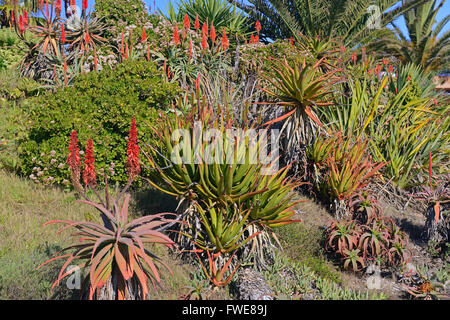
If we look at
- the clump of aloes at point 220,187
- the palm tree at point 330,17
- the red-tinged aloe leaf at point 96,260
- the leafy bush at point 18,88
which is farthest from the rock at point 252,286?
the palm tree at point 330,17

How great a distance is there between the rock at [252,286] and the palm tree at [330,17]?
991 cm

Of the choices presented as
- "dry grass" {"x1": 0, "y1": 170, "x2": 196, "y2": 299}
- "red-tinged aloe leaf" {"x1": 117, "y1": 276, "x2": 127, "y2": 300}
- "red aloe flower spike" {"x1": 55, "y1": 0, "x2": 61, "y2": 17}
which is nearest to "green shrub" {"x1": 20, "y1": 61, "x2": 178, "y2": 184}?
"dry grass" {"x1": 0, "y1": 170, "x2": 196, "y2": 299}

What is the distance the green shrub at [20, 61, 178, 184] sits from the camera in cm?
592

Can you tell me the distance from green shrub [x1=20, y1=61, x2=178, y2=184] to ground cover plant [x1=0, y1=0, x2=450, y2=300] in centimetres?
3

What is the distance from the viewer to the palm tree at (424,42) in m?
17.2

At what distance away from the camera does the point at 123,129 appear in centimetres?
614

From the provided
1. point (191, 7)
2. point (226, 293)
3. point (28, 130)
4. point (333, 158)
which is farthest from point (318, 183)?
point (191, 7)

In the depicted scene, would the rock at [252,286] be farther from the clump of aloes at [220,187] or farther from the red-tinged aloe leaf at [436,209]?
the red-tinged aloe leaf at [436,209]

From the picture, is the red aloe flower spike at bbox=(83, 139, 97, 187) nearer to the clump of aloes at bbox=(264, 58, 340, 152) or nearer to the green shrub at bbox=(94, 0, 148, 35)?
the clump of aloes at bbox=(264, 58, 340, 152)

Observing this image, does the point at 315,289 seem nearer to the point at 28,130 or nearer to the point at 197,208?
the point at 197,208

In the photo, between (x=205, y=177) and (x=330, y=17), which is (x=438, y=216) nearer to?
(x=205, y=177)

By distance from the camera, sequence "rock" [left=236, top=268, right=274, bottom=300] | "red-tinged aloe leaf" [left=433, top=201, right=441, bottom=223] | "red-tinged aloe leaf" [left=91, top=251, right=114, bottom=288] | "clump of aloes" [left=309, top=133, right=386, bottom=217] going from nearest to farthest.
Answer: "red-tinged aloe leaf" [left=91, top=251, right=114, bottom=288] < "rock" [left=236, top=268, right=274, bottom=300] < "red-tinged aloe leaf" [left=433, top=201, right=441, bottom=223] < "clump of aloes" [left=309, top=133, right=386, bottom=217]

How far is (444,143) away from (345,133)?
6.82 ft

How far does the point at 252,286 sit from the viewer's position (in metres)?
3.89
